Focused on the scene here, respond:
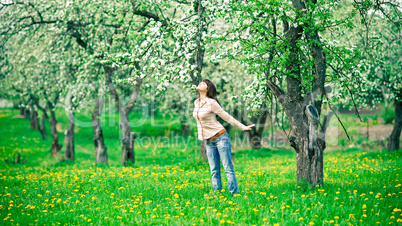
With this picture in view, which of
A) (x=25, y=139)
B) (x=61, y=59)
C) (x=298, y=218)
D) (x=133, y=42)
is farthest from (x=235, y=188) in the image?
(x=25, y=139)

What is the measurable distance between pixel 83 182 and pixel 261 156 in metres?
13.6

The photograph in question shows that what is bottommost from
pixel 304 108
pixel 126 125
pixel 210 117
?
pixel 126 125

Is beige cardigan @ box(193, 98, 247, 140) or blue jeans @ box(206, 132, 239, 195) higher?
beige cardigan @ box(193, 98, 247, 140)

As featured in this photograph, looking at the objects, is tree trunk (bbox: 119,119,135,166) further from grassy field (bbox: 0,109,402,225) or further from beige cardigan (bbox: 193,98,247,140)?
beige cardigan (bbox: 193,98,247,140)

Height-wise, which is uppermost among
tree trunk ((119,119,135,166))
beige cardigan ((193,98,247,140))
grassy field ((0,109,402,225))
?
beige cardigan ((193,98,247,140))

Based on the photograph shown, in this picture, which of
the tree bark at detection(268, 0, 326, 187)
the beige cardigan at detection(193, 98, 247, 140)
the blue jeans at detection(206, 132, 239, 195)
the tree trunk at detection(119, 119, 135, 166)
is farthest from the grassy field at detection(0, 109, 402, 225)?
the tree trunk at detection(119, 119, 135, 166)

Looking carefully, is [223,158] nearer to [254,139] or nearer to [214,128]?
[214,128]

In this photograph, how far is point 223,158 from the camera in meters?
6.92

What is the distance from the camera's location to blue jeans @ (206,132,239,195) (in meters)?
6.91

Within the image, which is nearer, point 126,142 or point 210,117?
point 210,117

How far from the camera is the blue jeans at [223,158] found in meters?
6.91

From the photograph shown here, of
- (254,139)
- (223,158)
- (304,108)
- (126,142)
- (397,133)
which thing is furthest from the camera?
(254,139)

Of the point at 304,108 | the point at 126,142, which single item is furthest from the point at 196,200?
the point at 126,142

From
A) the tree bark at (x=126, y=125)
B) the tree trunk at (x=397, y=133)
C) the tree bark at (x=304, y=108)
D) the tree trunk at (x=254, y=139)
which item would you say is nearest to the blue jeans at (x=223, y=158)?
the tree bark at (x=304, y=108)
